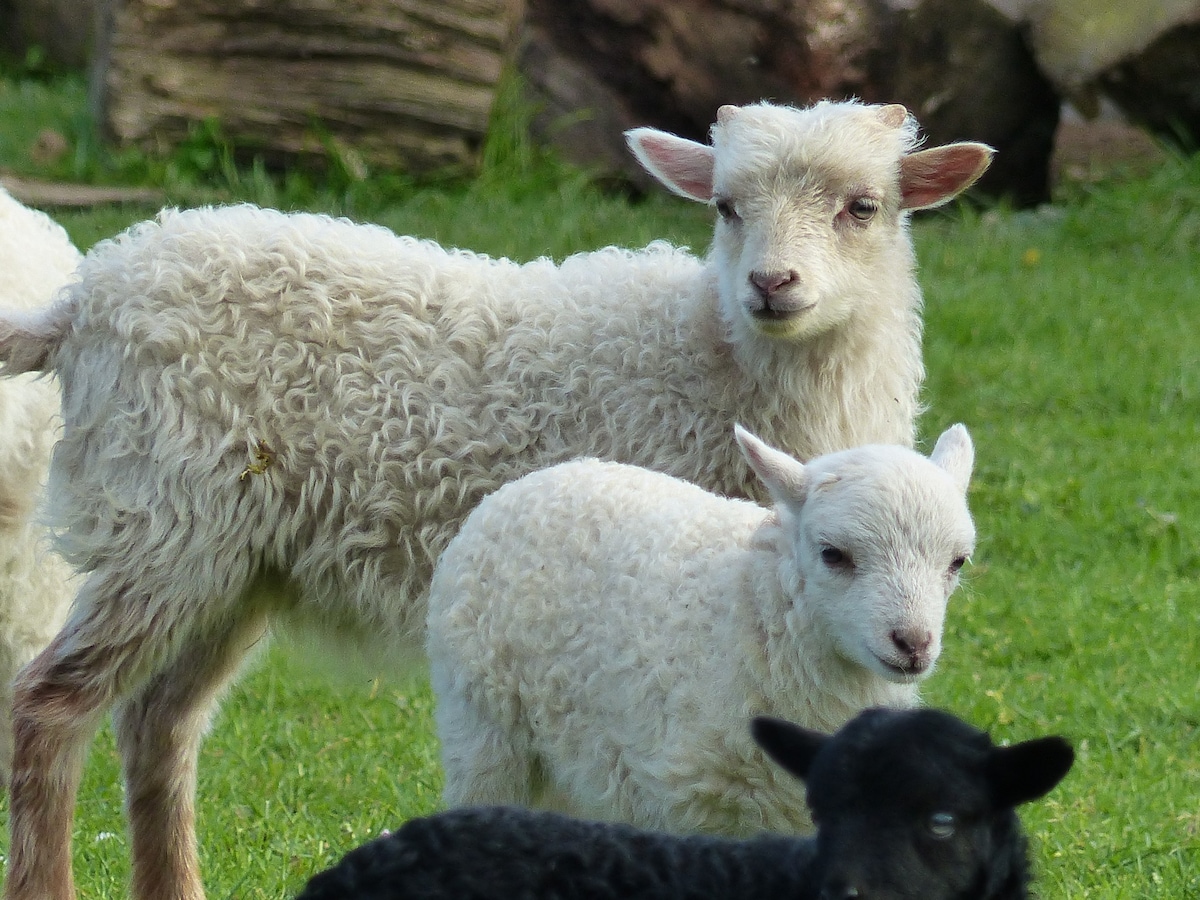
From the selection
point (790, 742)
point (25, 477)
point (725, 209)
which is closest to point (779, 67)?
point (725, 209)

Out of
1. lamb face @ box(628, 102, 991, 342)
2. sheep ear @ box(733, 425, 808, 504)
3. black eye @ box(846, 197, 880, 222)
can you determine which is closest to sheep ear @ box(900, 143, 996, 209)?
lamb face @ box(628, 102, 991, 342)

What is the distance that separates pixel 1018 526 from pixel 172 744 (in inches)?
152

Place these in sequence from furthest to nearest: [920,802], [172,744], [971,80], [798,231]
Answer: [971,80] → [172,744] → [798,231] → [920,802]

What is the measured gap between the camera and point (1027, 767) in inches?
104

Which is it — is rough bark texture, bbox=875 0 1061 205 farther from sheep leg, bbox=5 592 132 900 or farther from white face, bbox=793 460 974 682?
white face, bbox=793 460 974 682

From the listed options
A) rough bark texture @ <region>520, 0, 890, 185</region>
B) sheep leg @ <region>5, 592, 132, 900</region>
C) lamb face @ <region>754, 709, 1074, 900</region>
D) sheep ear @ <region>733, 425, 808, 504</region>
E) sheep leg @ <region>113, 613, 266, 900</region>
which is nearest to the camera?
lamb face @ <region>754, 709, 1074, 900</region>

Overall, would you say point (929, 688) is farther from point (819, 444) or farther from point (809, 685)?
point (809, 685)

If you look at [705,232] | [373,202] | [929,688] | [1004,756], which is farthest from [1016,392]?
[1004,756]

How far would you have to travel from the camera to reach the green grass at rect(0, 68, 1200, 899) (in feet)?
15.9

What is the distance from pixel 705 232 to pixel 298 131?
2.46 meters

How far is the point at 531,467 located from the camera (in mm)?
4445

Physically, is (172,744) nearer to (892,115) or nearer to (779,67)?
(892,115)

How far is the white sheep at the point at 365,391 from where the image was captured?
14.3 ft

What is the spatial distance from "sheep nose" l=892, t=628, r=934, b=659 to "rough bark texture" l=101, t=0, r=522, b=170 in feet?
24.3
